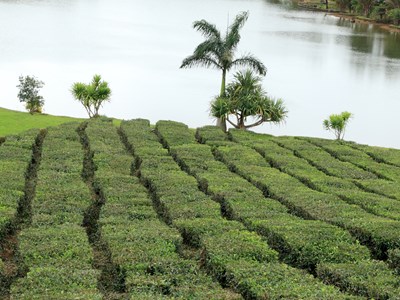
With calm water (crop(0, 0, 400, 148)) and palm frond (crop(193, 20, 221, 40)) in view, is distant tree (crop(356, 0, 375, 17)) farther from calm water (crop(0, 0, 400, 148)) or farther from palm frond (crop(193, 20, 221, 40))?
palm frond (crop(193, 20, 221, 40))

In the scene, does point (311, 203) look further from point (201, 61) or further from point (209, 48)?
point (201, 61)

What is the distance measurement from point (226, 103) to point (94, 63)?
958 inches

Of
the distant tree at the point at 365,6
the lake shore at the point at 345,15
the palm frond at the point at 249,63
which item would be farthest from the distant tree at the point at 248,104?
the distant tree at the point at 365,6

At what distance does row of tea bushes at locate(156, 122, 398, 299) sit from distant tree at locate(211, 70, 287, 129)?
29.0 feet

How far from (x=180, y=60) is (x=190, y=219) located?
4019 centimetres

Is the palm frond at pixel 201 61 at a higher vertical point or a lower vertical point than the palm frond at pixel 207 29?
lower

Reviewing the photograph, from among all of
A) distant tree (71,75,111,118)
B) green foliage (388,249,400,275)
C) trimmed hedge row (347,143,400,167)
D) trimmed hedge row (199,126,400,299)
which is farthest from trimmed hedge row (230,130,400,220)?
distant tree (71,75,111,118)

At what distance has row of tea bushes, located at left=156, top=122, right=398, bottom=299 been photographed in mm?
12961

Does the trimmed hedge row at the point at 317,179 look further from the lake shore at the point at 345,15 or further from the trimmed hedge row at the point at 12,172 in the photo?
the lake shore at the point at 345,15

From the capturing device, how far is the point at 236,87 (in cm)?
3098

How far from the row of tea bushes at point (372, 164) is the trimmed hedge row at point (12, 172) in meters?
10.3

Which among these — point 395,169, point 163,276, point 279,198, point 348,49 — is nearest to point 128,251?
point 163,276

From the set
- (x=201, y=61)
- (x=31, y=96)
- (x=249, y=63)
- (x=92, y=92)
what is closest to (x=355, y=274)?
(x=249, y=63)

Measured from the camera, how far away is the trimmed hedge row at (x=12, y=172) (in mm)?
15648
